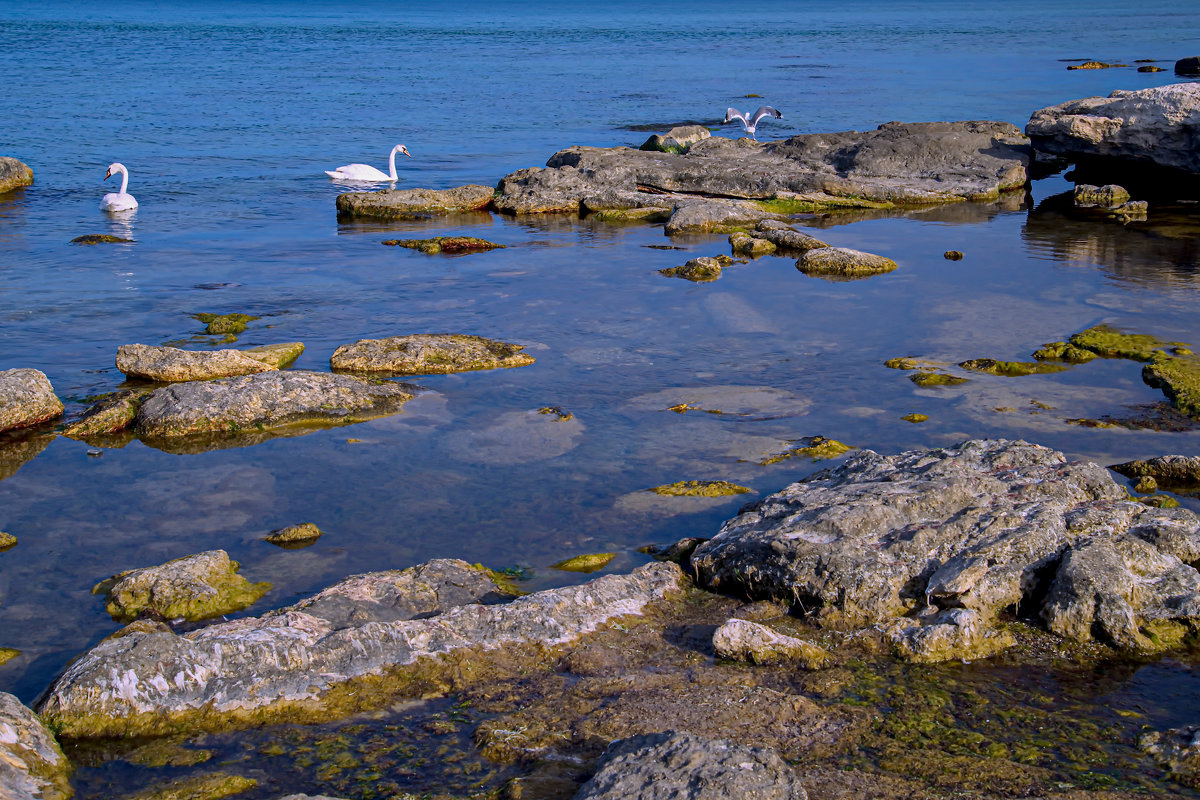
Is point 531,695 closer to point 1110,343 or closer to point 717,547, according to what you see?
point 717,547

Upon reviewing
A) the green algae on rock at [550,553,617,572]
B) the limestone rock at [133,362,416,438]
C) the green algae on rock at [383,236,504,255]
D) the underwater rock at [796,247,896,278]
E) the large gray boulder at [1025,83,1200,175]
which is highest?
the large gray boulder at [1025,83,1200,175]

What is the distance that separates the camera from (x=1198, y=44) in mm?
51062

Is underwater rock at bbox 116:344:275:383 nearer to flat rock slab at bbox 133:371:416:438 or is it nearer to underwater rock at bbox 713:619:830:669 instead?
flat rock slab at bbox 133:371:416:438

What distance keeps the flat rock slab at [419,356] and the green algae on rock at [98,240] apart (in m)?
7.04

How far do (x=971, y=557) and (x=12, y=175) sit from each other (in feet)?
60.9

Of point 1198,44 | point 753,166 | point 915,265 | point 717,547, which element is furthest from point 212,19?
point 717,547

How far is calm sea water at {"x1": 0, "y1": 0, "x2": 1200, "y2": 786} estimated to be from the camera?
6.38m

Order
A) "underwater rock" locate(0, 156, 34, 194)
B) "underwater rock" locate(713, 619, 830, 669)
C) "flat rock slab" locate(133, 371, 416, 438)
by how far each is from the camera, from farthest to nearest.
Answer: "underwater rock" locate(0, 156, 34, 194) < "flat rock slab" locate(133, 371, 416, 438) < "underwater rock" locate(713, 619, 830, 669)

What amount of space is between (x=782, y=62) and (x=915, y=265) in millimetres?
40542

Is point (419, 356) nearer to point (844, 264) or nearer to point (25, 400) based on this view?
point (25, 400)

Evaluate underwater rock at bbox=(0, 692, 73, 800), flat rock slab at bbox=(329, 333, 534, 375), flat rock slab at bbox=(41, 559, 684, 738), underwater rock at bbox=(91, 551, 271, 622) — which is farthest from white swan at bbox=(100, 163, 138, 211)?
underwater rock at bbox=(0, 692, 73, 800)

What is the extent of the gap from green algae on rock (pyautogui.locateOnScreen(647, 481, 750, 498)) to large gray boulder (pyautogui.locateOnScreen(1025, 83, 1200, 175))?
12.8 metres

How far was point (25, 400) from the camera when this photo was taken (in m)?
7.84

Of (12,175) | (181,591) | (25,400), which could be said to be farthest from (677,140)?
(181,591)
